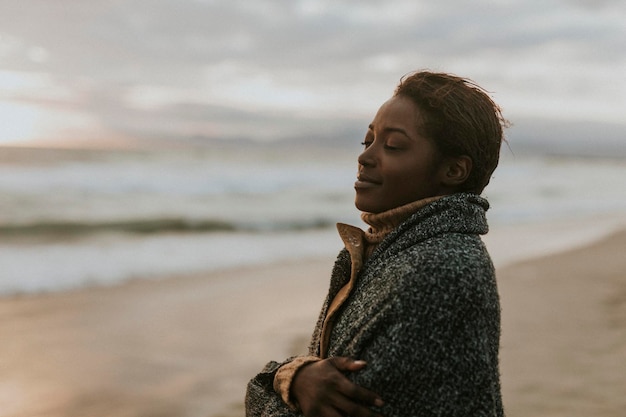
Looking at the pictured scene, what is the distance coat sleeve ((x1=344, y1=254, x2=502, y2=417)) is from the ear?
0.29 meters

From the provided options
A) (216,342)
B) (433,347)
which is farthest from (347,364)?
(216,342)

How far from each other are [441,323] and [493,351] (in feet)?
0.64

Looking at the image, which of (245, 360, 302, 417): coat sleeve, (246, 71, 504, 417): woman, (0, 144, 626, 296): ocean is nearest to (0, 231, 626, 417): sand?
(0, 144, 626, 296): ocean

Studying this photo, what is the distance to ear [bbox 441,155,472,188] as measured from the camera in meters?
1.64

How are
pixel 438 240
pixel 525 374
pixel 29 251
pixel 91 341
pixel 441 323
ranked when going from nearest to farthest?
pixel 441 323, pixel 438 240, pixel 525 374, pixel 91 341, pixel 29 251

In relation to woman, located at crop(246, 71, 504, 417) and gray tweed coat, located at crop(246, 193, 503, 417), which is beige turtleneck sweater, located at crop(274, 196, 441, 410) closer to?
woman, located at crop(246, 71, 504, 417)

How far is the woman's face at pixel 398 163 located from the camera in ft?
5.37

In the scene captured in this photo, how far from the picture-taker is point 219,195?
18.6m

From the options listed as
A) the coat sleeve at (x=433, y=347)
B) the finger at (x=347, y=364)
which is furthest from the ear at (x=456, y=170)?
the finger at (x=347, y=364)

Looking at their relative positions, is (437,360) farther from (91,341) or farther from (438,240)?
(91,341)

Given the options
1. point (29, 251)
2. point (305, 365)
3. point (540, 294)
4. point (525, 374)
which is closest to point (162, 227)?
point (29, 251)

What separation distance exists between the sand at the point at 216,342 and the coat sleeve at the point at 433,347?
2749 millimetres

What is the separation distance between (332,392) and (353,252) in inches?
15.4

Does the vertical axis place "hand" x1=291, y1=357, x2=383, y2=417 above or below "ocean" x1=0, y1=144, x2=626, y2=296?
below
